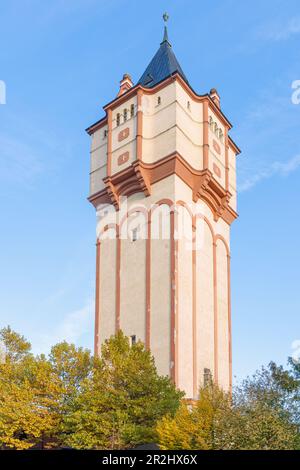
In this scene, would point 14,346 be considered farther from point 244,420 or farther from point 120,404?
point 244,420

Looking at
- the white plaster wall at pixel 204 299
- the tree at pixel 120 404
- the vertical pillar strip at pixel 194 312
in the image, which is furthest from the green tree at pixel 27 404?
the white plaster wall at pixel 204 299

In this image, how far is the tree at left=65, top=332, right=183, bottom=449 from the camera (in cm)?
3416

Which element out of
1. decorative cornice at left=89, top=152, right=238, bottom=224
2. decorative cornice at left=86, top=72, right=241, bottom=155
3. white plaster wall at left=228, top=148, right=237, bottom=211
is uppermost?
decorative cornice at left=86, top=72, right=241, bottom=155

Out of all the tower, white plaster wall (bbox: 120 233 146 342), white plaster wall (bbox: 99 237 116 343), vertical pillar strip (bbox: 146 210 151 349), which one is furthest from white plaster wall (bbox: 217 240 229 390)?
white plaster wall (bbox: 99 237 116 343)

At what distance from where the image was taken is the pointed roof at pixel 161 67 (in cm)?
5291

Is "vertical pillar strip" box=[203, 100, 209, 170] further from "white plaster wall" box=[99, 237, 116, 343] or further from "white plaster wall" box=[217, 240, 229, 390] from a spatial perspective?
"white plaster wall" box=[99, 237, 116, 343]

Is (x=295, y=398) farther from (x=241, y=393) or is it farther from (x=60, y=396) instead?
(x=60, y=396)

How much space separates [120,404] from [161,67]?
1141 inches

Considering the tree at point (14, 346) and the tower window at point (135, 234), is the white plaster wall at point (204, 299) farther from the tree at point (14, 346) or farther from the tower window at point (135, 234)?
the tree at point (14, 346)

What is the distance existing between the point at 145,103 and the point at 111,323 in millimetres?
15876

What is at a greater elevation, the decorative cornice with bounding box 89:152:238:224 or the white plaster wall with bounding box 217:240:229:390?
the decorative cornice with bounding box 89:152:238:224

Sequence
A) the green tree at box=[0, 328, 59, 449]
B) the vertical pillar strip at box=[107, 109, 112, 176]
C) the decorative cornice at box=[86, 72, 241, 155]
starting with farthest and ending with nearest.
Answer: the vertical pillar strip at box=[107, 109, 112, 176], the decorative cornice at box=[86, 72, 241, 155], the green tree at box=[0, 328, 59, 449]

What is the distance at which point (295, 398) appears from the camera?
1272 inches

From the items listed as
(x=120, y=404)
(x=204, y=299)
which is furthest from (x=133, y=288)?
(x=120, y=404)
